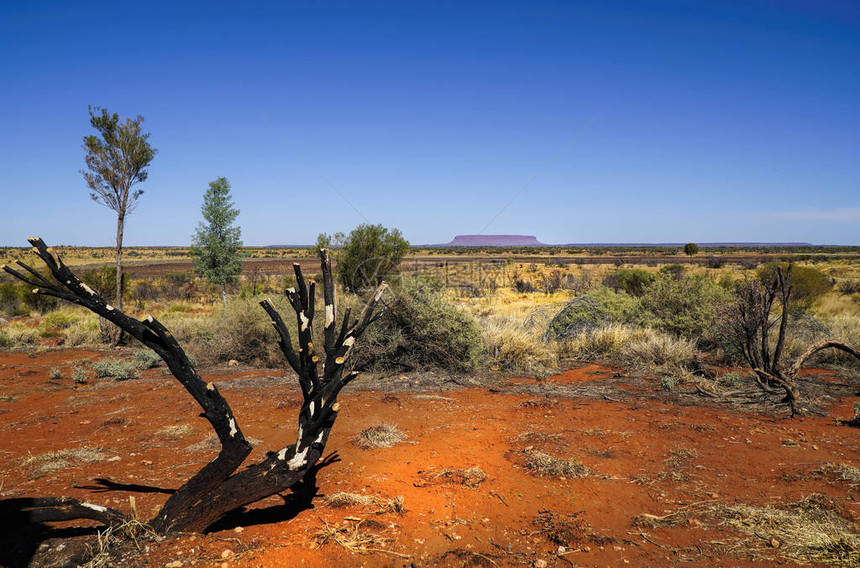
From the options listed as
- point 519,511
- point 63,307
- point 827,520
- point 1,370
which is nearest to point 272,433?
point 519,511

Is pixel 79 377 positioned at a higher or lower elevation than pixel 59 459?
lower

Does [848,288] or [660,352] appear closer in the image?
[660,352]

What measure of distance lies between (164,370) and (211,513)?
8.08 metres

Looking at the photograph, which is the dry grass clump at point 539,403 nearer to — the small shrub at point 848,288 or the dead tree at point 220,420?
the dead tree at point 220,420

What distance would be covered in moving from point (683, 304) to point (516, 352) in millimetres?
4993

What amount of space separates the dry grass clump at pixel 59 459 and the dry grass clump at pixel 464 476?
152 inches

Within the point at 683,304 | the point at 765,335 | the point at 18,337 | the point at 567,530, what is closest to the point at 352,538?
the point at 567,530

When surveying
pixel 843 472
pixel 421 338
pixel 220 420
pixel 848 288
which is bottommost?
pixel 843 472

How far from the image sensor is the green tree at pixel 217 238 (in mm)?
16484

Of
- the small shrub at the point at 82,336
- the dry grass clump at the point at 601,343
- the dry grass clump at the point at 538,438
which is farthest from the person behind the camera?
the small shrub at the point at 82,336

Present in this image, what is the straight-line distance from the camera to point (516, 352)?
10.3 m

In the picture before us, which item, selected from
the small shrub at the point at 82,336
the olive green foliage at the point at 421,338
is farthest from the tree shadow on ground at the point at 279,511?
the small shrub at the point at 82,336

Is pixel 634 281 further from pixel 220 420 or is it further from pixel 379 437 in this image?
pixel 220 420

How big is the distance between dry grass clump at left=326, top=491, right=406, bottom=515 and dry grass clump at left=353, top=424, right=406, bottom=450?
4.39 feet
